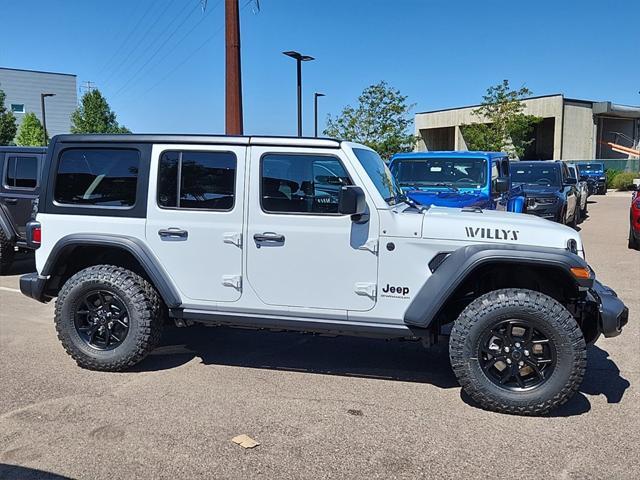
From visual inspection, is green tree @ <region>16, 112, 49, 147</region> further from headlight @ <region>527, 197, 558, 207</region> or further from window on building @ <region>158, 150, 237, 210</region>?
window on building @ <region>158, 150, 237, 210</region>

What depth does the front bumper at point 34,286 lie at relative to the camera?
4.99 metres

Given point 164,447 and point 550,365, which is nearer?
point 164,447

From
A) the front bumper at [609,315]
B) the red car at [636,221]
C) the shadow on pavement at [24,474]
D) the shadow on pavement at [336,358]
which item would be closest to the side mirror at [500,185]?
the red car at [636,221]

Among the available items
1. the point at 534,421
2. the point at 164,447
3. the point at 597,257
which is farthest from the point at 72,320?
the point at 597,257

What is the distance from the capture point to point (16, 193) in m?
8.94

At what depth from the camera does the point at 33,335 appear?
19.4ft

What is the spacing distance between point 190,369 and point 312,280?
1.43 meters

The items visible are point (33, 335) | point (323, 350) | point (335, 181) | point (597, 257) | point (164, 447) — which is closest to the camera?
point (164, 447)

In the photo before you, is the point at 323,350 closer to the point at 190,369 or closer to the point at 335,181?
the point at 190,369

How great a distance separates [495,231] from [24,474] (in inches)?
131

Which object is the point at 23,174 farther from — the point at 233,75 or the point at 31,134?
the point at 31,134

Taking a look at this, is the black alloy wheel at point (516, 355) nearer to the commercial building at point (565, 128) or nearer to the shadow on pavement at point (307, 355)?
the shadow on pavement at point (307, 355)

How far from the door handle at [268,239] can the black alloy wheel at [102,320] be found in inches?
52.5

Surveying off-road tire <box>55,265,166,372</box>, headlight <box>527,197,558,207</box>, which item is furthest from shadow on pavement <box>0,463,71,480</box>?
headlight <box>527,197,558,207</box>
